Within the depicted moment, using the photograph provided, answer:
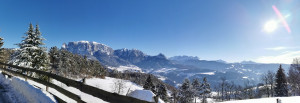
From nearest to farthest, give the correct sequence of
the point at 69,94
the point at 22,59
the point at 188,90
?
the point at 69,94, the point at 22,59, the point at 188,90

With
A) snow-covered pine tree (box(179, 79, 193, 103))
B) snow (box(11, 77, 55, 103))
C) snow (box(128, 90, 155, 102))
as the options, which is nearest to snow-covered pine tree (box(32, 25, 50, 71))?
snow (box(128, 90, 155, 102))

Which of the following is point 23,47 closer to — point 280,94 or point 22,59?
point 22,59

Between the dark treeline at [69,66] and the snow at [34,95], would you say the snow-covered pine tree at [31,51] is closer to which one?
the snow at [34,95]

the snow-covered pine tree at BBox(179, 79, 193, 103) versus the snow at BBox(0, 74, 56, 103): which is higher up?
the snow at BBox(0, 74, 56, 103)

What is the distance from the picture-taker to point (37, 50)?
28.5 m

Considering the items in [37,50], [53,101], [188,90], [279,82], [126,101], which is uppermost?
[37,50]

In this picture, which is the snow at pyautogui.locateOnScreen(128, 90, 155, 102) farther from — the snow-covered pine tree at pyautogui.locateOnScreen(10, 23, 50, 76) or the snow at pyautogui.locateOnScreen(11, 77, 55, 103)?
the snow at pyautogui.locateOnScreen(11, 77, 55, 103)

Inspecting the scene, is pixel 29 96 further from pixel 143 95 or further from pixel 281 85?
pixel 281 85

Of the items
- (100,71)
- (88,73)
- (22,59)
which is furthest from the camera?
(100,71)

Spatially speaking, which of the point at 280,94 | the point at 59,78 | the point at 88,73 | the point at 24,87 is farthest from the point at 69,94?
the point at 88,73

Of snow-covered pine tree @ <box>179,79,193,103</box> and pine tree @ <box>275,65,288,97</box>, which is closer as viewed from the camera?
pine tree @ <box>275,65,288,97</box>

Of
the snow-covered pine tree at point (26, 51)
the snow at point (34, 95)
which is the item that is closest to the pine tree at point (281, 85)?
the snow at point (34, 95)

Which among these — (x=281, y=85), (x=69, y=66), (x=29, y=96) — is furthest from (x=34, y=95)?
(x=69, y=66)

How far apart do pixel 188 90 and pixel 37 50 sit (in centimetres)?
5047
